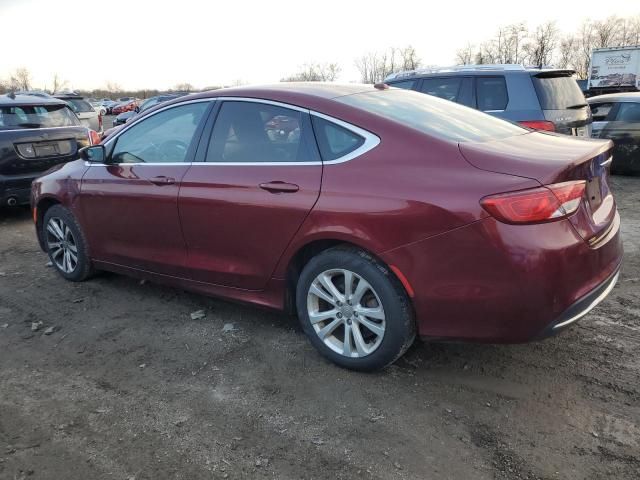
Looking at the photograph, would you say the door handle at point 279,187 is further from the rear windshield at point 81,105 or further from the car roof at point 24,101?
the rear windshield at point 81,105

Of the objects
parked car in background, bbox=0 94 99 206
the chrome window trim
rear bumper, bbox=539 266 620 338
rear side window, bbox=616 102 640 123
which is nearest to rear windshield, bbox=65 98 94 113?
parked car in background, bbox=0 94 99 206

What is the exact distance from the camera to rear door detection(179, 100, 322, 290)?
3.21 m

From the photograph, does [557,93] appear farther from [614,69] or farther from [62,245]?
[614,69]

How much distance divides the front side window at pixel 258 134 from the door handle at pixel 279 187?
16 centimetres

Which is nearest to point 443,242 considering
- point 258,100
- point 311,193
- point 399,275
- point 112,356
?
point 399,275

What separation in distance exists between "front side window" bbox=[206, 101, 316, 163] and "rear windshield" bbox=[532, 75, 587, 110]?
4.84 metres

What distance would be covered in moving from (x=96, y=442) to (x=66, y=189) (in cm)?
271

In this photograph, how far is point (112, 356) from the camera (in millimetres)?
3570

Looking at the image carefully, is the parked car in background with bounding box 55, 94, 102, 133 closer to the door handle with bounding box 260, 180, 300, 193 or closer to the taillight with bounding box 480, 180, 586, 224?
the door handle with bounding box 260, 180, 300, 193

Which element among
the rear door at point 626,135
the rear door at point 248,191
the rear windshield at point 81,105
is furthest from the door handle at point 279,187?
the rear windshield at point 81,105

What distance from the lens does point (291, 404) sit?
2.96 metres

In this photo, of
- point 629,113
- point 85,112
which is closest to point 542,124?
point 629,113

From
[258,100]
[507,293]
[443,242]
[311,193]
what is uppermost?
[258,100]

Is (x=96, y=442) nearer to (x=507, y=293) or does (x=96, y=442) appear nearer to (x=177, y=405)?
(x=177, y=405)
